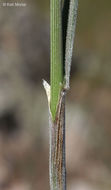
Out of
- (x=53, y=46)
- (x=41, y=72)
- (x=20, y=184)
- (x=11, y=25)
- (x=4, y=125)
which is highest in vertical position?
(x=53, y=46)

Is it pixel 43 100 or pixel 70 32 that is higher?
pixel 70 32

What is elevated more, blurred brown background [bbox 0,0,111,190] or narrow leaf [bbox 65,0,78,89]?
narrow leaf [bbox 65,0,78,89]

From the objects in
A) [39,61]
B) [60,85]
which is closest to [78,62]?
[39,61]

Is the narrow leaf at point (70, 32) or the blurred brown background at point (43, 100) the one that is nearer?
the narrow leaf at point (70, 32)

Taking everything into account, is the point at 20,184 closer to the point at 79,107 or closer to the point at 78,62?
the point at 79,107

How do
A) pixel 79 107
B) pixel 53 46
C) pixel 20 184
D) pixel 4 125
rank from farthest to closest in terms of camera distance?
pixel 79 107
pixel 4 125
pixel 20 184
pixel 53 46

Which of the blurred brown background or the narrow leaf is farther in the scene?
the blurred brown background

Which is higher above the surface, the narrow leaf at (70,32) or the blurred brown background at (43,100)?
the narrow leaf at (70,32)

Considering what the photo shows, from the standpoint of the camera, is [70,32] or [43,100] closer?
[70,32]
